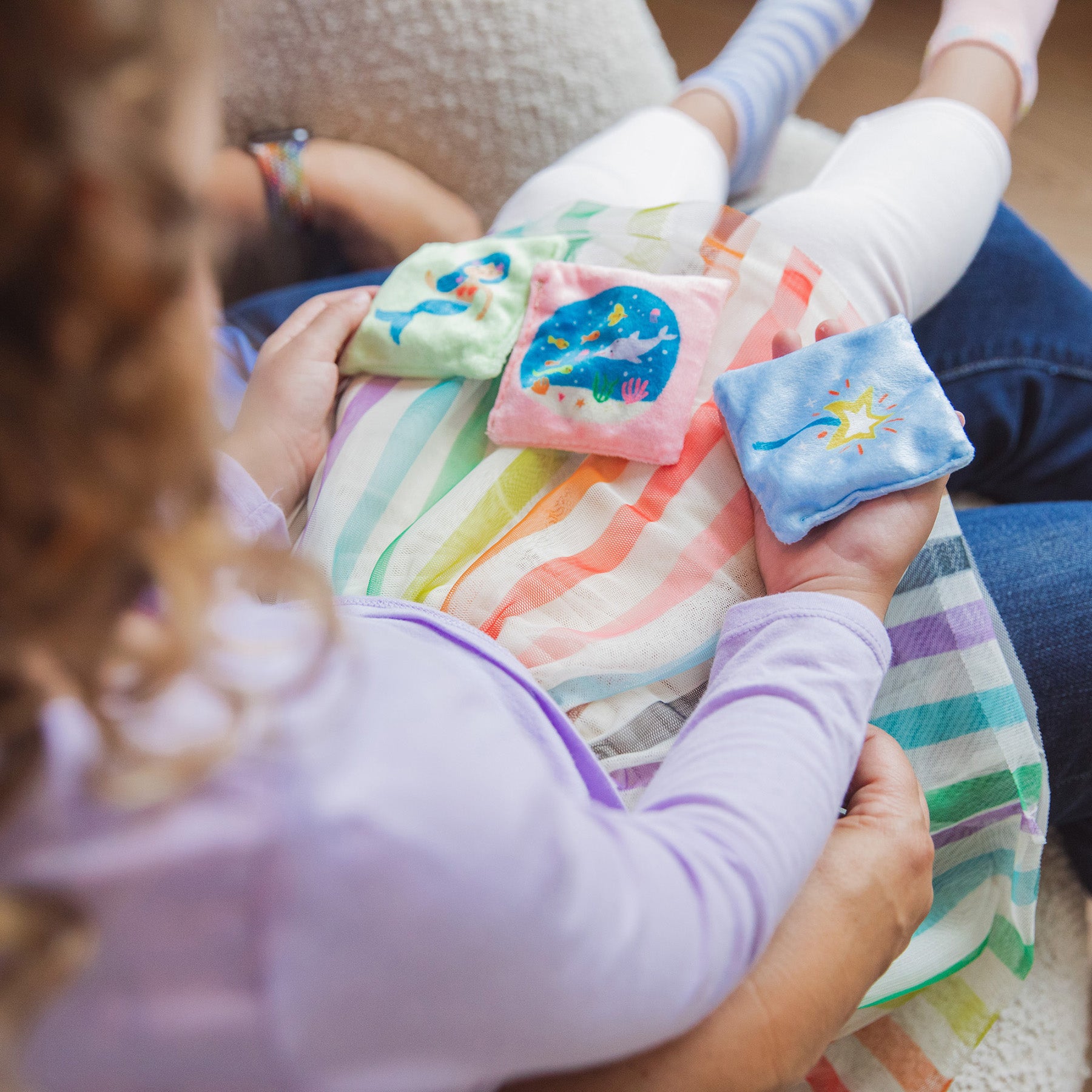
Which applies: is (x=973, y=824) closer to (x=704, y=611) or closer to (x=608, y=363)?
(x=704, y=611)

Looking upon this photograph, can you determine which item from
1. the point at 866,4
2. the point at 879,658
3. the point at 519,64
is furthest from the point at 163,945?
the point at 866,4

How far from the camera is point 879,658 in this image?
44 centimetres

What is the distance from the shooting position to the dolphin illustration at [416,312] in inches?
22.6

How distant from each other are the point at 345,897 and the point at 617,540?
0.31 meters

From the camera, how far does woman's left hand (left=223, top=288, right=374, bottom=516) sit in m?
0.57

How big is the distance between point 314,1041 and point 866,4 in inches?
42.4

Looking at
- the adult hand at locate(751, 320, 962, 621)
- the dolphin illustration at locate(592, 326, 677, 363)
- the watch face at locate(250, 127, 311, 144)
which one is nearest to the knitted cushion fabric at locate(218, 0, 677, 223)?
the watch face at locate(250, 127, 311, 144)

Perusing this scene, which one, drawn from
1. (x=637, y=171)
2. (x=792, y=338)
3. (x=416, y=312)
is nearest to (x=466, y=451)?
(x=416, y=312)

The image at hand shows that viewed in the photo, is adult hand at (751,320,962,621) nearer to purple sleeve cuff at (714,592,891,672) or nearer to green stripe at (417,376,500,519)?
purple sleeve cuff at (714,592,891,672)

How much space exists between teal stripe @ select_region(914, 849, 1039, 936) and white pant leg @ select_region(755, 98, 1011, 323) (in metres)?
0.34

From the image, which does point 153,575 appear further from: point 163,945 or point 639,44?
point 639,44

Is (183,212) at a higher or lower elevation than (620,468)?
higher

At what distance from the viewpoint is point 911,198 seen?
0.62m

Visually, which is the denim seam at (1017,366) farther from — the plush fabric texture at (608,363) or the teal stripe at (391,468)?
the teal stripe at (391,468)
